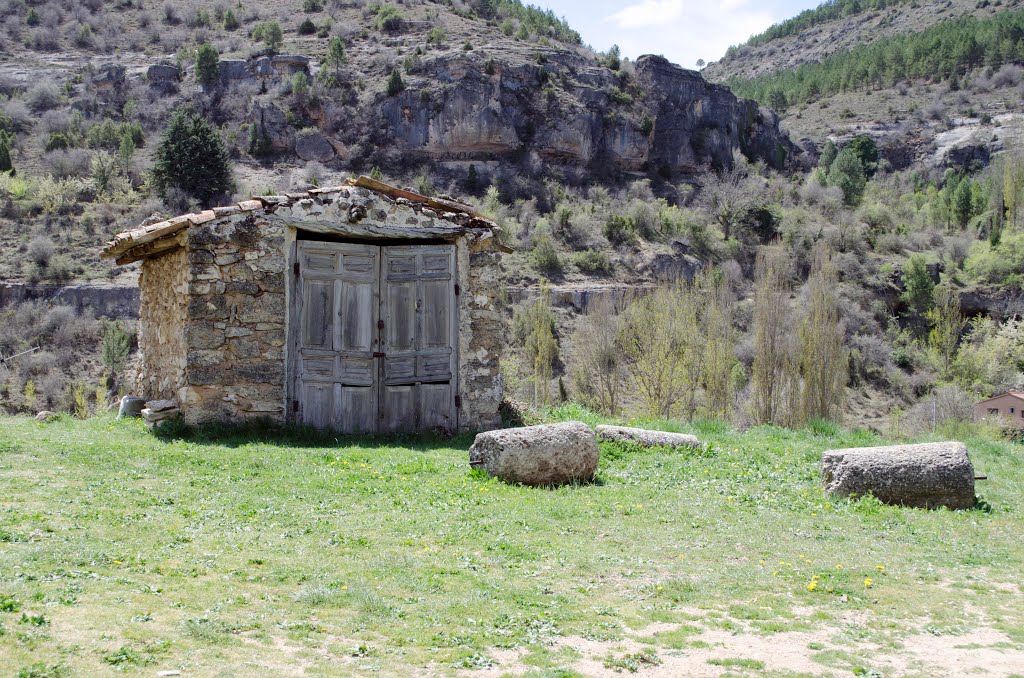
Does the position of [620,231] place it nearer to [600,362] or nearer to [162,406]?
[600,362]

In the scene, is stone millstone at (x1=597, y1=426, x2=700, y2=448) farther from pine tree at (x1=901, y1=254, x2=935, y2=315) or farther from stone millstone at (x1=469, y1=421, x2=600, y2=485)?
pine tree at (x1=901, y1=254, x2=935, y2=315)

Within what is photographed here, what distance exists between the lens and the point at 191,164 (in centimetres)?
4528

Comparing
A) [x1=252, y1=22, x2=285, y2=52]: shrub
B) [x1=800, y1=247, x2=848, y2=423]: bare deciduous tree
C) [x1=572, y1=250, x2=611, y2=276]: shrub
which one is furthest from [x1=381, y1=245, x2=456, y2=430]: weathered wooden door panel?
[x1=252, y1=22, x2=285, y2=52]: shrub

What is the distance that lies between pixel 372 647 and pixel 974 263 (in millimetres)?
52170

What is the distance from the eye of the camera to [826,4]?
109 m

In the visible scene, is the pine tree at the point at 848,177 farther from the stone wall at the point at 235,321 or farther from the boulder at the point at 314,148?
the stone wall at the point at 235,321

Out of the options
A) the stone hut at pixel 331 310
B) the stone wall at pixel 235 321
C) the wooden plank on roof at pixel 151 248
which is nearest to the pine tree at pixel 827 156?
the stone hut at pixel 331 310

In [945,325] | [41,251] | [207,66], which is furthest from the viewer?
[207,66]

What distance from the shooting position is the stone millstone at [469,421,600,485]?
29.2 ft

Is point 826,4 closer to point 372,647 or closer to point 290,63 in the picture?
point 290,63

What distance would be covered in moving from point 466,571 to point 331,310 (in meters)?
6.78

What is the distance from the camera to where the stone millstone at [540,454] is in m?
8.90

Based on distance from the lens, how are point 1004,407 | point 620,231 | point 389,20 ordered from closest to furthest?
point 1004,407, point 620,231, point 389,20

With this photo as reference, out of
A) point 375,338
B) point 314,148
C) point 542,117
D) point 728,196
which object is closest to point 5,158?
point 314,148
